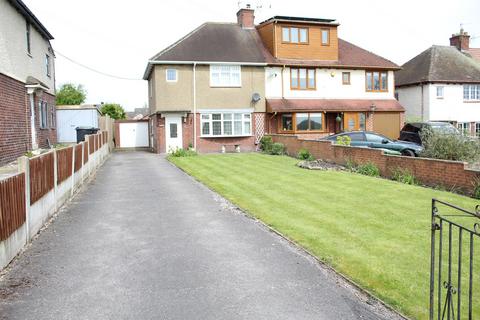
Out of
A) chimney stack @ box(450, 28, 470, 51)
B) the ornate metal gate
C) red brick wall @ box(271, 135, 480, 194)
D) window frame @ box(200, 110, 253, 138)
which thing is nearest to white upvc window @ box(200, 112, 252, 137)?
window frame @ box(200, 110, 253, 138)

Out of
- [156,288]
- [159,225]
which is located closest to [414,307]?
[156,288]

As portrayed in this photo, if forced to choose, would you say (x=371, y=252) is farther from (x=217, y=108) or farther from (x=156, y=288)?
(x=217, y=108)

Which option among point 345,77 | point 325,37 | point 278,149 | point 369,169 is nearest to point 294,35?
point 325,37

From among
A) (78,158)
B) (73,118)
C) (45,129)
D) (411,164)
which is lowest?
(411,164)

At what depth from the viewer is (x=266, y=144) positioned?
29.9 metres

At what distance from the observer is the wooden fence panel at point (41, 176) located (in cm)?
929

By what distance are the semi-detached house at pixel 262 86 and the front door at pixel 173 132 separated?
0.06 metres

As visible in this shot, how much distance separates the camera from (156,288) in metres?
6.29

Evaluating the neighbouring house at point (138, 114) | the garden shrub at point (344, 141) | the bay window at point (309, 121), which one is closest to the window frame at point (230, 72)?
the bay window at point (309, 121)

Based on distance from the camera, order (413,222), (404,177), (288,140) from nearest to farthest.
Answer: (413,222) → (404,177) → (288,140)

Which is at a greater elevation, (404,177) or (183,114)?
(183,114)

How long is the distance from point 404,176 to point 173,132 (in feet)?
60.9

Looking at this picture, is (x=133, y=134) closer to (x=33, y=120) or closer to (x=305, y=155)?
(x=33, y=120)

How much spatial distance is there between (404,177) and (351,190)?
257 cm
